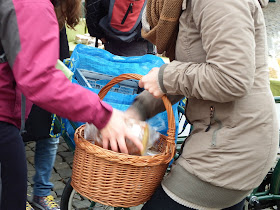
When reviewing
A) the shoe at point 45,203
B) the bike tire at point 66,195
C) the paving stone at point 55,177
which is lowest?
the paving stone at point 55,177

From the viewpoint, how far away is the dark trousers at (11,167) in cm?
150

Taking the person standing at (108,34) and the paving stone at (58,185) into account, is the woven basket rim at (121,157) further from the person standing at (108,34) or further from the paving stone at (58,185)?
the person standing at (108,34)

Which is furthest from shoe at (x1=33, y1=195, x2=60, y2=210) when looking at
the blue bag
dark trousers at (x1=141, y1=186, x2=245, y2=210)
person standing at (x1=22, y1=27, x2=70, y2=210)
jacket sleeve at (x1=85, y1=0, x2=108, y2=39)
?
jacket sleeve at (x1=85, y1=0, x2=108, y2=39)

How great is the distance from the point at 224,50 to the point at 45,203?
2340mm

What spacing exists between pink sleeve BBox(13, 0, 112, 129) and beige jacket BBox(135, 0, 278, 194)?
20.0 inches

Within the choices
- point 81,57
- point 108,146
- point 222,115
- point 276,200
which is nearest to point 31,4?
point 108,146

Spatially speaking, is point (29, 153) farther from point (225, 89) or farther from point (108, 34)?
point (225, 89)

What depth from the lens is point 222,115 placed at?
1699 mm

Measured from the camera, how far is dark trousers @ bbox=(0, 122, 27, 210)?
150 centimetres

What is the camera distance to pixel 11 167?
153 cm

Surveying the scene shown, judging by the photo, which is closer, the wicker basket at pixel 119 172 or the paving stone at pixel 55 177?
the wicker basket at pixel 119 172

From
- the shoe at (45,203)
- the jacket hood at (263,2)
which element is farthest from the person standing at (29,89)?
the shoe at (45,203)

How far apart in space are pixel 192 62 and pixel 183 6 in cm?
23

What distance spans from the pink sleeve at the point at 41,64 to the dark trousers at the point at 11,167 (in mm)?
239
